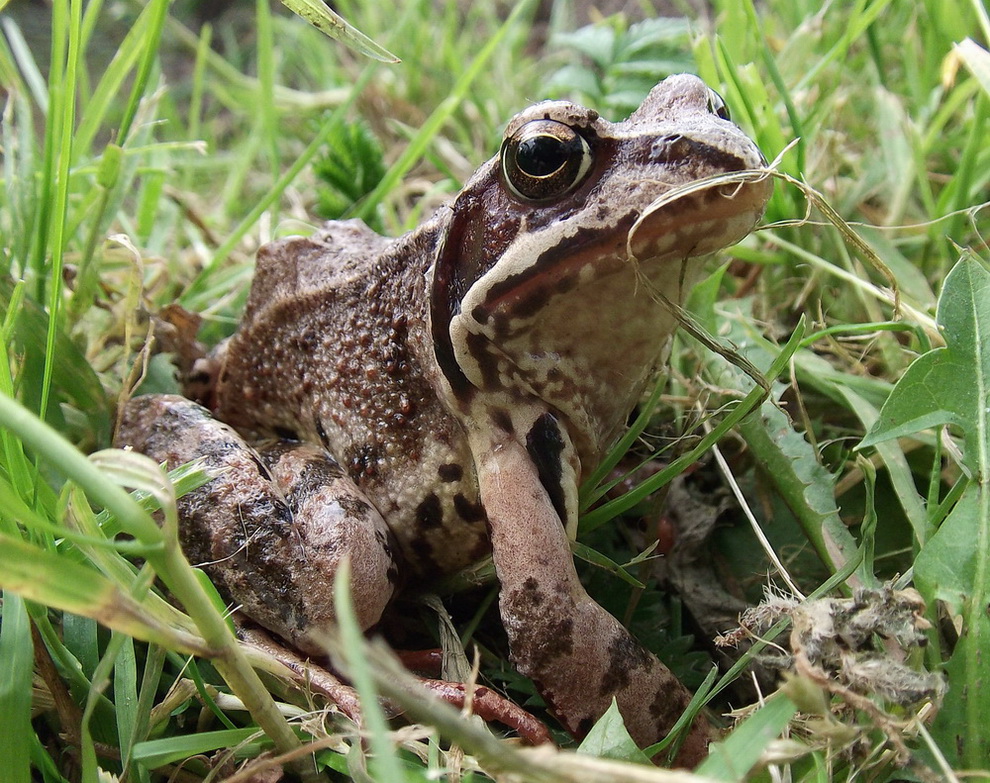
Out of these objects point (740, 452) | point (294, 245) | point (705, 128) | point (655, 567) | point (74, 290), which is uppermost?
point (74, 290)

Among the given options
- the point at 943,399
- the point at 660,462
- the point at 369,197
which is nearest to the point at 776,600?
the point at 943,399

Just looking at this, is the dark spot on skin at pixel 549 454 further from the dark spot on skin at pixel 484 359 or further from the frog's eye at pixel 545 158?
the frog's eye at pixel 545 158

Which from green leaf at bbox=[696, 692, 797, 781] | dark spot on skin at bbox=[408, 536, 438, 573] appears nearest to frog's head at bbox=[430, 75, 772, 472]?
dark spot on skin at bbox=[408, 536, 438, 573]

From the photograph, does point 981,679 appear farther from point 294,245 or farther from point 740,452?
point 294,245

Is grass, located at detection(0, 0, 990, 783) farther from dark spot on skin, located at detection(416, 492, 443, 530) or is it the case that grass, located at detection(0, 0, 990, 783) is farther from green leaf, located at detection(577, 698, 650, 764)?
dark spot on skin, located at detection(416, 492, 443, 530)

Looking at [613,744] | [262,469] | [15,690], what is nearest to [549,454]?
[613,744]

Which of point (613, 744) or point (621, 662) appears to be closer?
point (613, 744)

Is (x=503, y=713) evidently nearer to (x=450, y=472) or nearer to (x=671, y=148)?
(x=450, y=472)
